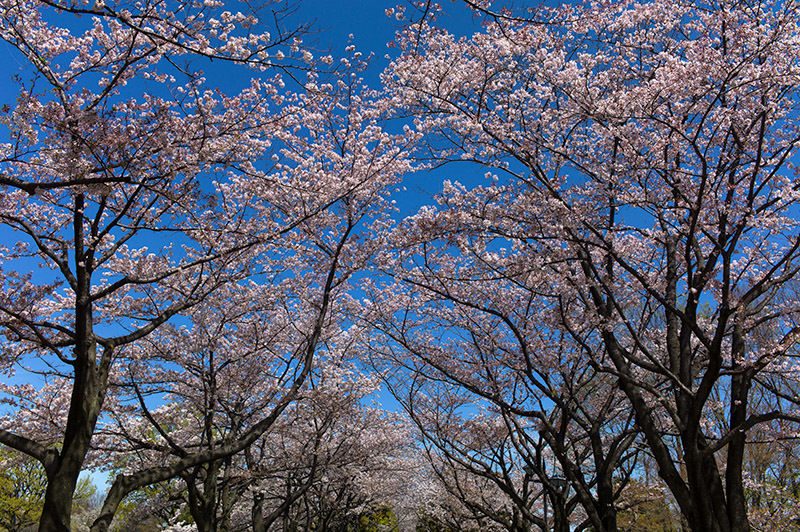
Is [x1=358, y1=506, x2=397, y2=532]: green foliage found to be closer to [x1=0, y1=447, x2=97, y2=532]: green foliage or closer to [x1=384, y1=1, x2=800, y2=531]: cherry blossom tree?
[x1=0, y1=447, x2=97, y2=532]: green foliage

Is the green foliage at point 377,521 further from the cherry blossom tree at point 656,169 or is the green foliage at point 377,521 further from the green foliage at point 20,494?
the cherry blossom tree at point 656,169

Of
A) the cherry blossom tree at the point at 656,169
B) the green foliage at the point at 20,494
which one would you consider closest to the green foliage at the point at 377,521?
the green foliage at the point at 20,494

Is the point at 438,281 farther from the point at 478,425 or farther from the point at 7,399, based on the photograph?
the point at 7,399

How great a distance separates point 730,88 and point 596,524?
6.21 metres

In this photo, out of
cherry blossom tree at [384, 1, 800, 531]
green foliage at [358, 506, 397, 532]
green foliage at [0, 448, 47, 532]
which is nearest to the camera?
cherry blossom tree at [384, 1, 800, 531]

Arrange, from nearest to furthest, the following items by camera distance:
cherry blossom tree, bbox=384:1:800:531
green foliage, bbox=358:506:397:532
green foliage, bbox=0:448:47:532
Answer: cherry blossom tree, bbox=384:1:800:531, green foliage, bbox=0:448:47:532, green foliage, bbox=358:506:397:532

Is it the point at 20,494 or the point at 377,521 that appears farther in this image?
the point at 377,521

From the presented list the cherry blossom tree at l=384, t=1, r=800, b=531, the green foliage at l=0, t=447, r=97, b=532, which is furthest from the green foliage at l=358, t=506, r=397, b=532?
the cherry blossom tree at l=384, t=1, r=800, b=531

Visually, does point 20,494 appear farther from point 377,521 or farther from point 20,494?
point 377,521

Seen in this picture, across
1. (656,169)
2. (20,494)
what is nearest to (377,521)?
(20,494)

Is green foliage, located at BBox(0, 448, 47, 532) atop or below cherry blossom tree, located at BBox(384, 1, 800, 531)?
below

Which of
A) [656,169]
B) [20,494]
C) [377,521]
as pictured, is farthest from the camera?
[377,521]

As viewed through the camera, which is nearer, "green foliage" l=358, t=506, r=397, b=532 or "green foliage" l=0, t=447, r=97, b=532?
"green foliage" l=0, t=447, r=97, b=532

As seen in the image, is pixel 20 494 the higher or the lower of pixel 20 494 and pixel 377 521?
the lower
